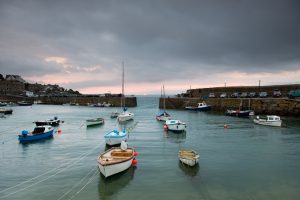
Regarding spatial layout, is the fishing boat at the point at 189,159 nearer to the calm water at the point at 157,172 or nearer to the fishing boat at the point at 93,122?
the calm water at the point at 157,172

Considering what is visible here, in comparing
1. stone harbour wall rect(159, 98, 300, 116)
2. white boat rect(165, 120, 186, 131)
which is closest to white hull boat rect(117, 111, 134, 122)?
white boat rect(165, 120, 186, 131)

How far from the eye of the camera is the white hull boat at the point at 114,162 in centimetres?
1827

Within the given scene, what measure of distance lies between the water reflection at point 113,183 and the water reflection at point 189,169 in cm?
462

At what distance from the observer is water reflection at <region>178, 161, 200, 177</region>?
20.2m

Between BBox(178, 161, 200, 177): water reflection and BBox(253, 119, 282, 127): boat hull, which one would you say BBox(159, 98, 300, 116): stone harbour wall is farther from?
BBox(178, 161, 200, 177): water reflection

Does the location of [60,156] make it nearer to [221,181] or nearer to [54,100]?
[221,181]

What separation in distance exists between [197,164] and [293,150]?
1495cm

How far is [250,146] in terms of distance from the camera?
31.6m

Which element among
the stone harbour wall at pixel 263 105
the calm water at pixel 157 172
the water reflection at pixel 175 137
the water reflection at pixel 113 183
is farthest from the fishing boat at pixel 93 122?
the stone harbour wall at pixel 263 105

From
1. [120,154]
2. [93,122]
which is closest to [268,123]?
[93,122]

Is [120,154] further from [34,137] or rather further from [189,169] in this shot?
[34,137]

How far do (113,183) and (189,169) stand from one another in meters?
7.04

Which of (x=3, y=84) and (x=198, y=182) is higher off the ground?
(x=3, y=84)

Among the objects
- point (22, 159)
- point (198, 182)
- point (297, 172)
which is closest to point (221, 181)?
point (198, 182)
